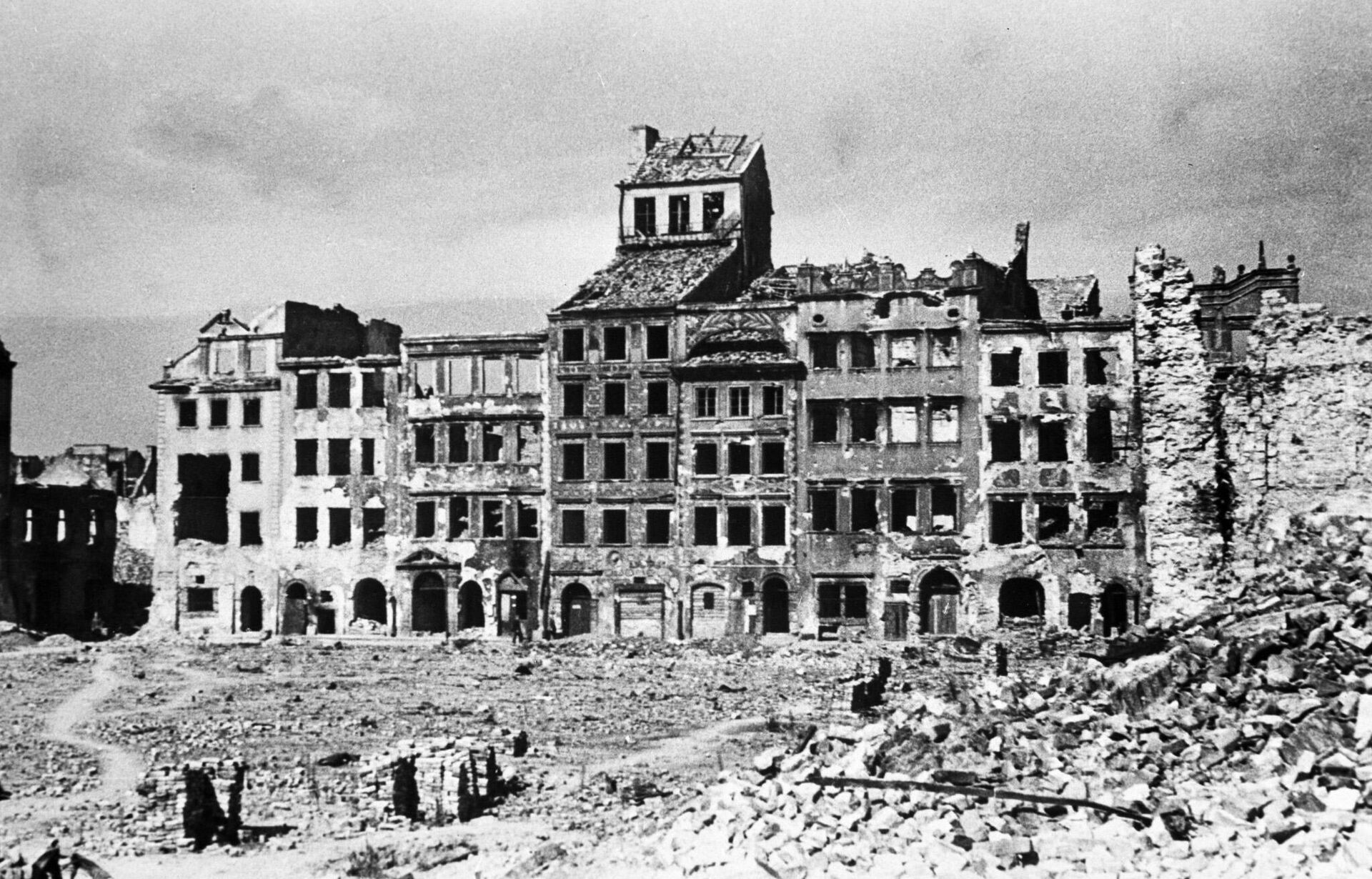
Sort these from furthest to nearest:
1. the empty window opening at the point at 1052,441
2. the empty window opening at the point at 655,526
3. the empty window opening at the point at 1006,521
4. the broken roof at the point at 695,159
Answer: the broken roof at the point at 695,159
the empty window opening at the point at 655,526
the empty window opening at the point at 1006,521
the empty window opening at the point at 1052,441

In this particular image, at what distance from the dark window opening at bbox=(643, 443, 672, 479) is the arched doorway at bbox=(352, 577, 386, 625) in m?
9.47

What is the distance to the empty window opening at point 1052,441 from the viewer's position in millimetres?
41062

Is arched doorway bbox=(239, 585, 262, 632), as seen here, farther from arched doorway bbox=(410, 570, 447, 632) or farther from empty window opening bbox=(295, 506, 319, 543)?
arched doorway bbox=(410, 570, 447, 632)

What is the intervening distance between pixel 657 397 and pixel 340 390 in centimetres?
1048

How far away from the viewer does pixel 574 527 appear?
146ft

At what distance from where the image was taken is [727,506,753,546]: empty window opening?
141 ft

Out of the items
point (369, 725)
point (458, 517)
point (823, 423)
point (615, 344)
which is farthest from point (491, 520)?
point (369, 725)

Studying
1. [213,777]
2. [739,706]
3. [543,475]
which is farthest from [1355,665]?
[543,475]

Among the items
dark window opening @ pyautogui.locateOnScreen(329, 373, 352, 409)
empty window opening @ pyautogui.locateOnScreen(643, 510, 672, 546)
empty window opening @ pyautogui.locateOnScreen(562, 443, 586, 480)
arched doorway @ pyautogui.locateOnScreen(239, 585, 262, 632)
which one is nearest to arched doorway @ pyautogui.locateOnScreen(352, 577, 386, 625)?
arched doorway @ pyautogui.locateOnScreen(239, 585, 262, 632)

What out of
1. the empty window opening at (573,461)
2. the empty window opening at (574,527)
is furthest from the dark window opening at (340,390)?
the empty window opening at (574,527)

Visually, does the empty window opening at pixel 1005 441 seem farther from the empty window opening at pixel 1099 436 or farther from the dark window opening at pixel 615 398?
the dark window opening at pixel 615 398

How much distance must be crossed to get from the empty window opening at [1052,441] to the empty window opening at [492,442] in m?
16.1

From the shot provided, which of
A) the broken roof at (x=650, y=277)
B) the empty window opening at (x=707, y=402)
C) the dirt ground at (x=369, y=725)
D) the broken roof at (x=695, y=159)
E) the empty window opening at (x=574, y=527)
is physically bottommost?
the dirt ground at (x=369, y=725)

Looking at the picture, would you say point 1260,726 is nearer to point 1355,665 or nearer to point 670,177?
point 1355,665
